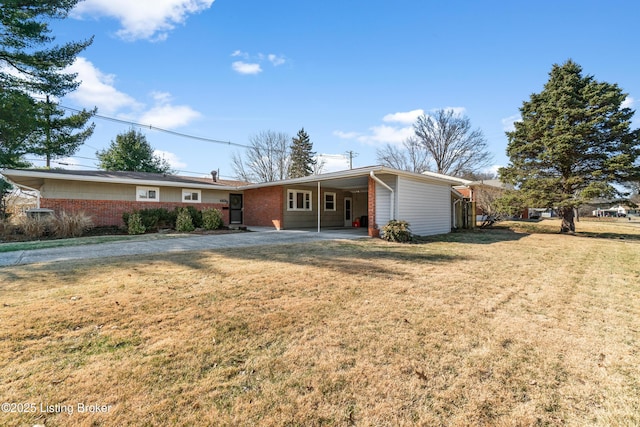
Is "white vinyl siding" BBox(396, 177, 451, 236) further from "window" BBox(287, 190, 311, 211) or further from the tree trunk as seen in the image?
"window" BBox(287, 190, 311, 211)

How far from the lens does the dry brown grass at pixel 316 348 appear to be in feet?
6.28

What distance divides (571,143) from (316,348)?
1571cm

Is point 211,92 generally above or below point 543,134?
above

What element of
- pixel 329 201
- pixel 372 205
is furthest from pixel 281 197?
pixel 372 205

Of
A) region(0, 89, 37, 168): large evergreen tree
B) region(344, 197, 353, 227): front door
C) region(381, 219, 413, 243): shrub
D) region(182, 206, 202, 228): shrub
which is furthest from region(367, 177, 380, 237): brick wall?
region(0, 89, 37, 168): large evergreen tree

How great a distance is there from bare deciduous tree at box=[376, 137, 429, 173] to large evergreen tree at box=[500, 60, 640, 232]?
1797 cm

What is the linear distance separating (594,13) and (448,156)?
2367 cm

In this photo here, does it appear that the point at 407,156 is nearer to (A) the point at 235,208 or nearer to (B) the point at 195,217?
(A) the point at 235,208

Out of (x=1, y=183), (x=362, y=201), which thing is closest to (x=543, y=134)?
(x=362, y=201)

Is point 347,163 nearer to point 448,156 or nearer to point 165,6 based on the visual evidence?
point 448,156

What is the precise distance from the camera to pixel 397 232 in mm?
10133

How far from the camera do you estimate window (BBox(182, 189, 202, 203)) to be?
16188 mm

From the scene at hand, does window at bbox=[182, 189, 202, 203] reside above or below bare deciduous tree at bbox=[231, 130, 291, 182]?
below

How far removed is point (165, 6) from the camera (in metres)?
10.1
